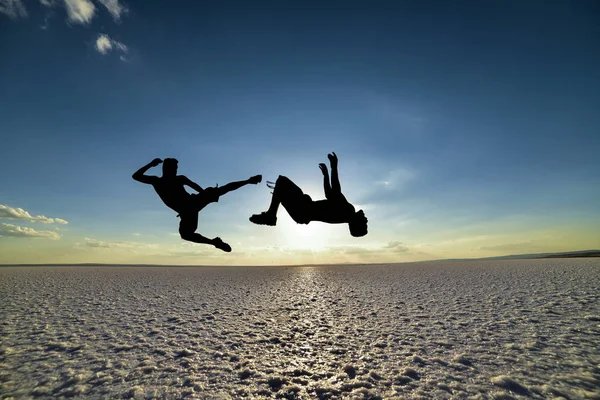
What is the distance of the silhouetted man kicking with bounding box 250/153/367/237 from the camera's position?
4.35 m

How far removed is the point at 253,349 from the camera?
1162 centimetres

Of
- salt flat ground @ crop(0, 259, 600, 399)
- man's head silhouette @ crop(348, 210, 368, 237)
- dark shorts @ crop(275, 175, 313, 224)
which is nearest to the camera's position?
dark shorts @ crop(275, 175, 313, 224)

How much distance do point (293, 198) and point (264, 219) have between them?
544 mm

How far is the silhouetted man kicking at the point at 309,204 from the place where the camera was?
4.35 m

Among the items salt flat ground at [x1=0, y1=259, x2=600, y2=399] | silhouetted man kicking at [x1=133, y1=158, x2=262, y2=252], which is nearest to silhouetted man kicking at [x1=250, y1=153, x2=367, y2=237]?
silhouetted man kicking at [x1=133, y1=158, x2=262, y2=252]

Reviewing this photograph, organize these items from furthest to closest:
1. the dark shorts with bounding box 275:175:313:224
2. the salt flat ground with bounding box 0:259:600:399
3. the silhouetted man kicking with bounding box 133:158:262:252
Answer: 1. the salt flat ground with bounding box 0:259:600:399
2. the dark shorts with bounding box 275:175:313:224
3. the silhouetted man kicking with bounding box 133:158:262:252

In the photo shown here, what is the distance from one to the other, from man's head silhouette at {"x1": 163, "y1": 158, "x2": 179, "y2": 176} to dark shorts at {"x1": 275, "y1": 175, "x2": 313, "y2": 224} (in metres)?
1.50

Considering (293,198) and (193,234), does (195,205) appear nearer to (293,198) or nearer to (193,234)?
(193,234)

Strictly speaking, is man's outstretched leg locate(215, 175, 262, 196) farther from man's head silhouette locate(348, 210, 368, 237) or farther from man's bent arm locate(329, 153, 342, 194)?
man's head silhouette locate(348, 210, 368, 237)

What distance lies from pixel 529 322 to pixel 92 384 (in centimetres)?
1867

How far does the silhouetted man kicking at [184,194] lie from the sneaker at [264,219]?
0.51m

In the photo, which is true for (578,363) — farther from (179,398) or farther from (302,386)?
(179,398)

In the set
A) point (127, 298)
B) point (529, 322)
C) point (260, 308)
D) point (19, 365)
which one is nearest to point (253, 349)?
point (19, 365)

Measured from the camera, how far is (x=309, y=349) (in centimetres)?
1170
